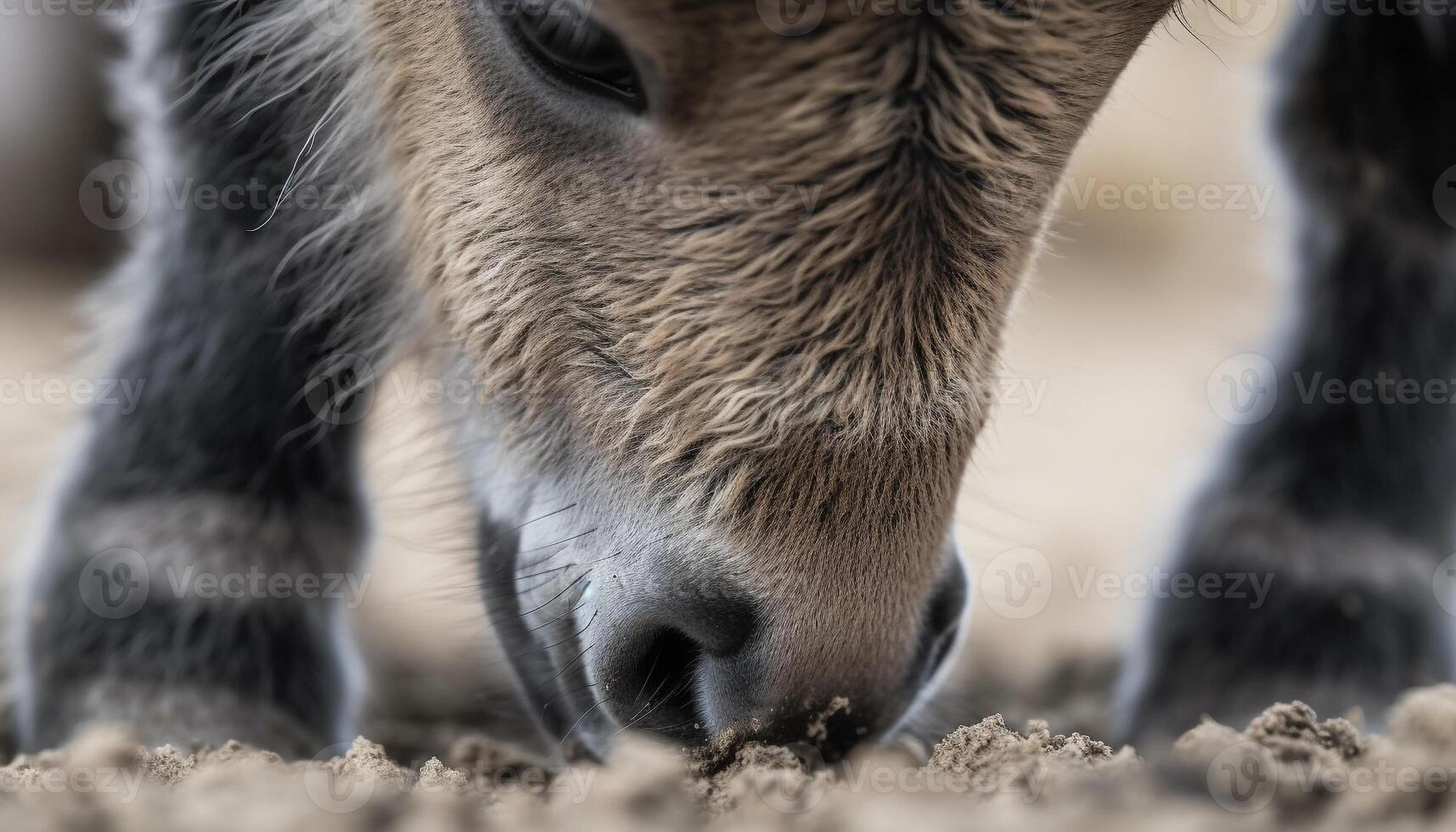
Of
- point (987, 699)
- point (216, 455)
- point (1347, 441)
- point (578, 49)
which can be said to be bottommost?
point (987, 699)

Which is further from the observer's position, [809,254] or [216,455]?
[216,455]

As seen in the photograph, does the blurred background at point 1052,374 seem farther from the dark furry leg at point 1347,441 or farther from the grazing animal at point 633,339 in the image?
the grazing animal at point 633,339

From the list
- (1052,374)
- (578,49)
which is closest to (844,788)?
(578,49)

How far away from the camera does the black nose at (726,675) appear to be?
144cm

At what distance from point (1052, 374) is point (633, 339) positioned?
4954 millimetres

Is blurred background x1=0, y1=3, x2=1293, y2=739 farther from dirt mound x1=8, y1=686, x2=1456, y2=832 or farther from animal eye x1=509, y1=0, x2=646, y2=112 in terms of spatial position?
animal eye x1=509, y1=0, x2=646, y2=112

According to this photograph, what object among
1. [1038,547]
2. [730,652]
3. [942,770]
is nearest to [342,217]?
[730,652]

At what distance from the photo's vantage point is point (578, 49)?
1.55m

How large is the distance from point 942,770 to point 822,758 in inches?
5.7

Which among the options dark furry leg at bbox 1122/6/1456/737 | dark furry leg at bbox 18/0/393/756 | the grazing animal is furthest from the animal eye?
dark furry leg at bbox 1122/6/1456/737

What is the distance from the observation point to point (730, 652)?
1.47 meters

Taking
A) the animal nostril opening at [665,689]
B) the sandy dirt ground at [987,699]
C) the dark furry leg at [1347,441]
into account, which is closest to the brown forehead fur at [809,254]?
the animal nostril opening at [665,689]

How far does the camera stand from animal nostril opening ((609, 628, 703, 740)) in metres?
1.50

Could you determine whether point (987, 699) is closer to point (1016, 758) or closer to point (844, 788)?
point (1016, 758)
